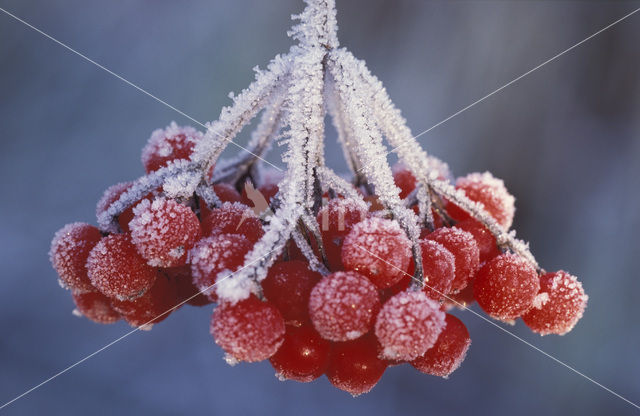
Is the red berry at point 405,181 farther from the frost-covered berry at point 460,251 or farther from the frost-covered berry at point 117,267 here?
the frost-covered berry at point 117,267

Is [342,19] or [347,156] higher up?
[342,19]

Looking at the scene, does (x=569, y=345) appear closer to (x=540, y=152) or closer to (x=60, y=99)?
(x=540, y=152)

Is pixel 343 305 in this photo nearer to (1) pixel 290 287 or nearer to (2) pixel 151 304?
(1) pixel 290 287

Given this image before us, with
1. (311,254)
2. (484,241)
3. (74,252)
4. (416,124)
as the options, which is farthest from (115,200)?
(416,124)

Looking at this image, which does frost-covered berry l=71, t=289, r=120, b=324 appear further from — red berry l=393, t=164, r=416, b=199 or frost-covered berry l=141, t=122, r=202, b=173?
red berry l=393, t=164, r=416, b=199

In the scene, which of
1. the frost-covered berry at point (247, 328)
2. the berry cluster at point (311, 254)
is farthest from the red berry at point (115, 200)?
the frost-covered berry at point (247, 328)

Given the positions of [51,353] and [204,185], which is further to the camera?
[51,353]

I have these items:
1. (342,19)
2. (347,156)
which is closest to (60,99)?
(342,19)
